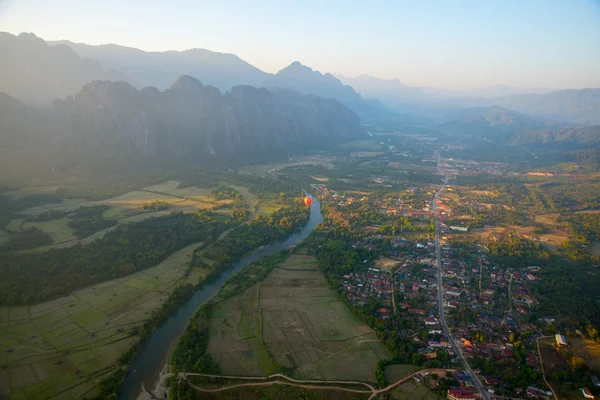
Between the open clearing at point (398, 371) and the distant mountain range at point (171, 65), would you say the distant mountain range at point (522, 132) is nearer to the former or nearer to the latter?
the distant mountain range at point (171, 65)

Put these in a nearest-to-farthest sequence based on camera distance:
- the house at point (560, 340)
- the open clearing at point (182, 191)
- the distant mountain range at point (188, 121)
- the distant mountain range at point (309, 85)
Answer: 1. the house at point (560, 340)
2. the open clearing at point (182, 191)
3. the distant mountain range at point (188, 121)
4. the distant mountain range at point (309, 85)

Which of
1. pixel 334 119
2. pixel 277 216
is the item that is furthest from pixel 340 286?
pixel 334 119

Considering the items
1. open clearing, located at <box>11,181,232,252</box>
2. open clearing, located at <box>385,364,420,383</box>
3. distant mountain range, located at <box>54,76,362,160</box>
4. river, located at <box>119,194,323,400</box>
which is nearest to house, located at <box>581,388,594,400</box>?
open clearing, located at <box>385,364,420,383</box>

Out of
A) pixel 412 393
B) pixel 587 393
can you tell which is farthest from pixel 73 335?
pixel 587 393


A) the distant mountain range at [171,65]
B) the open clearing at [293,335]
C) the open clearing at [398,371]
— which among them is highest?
the distant mountain range at [171,65]

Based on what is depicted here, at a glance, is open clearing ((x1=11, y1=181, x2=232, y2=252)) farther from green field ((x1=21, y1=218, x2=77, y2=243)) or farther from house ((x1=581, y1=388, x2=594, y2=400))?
house ((x1=581, y1=388, x2=594, y2=400))

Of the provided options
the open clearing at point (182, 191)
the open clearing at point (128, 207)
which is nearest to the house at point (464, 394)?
the open clearing at point (128, 207)
